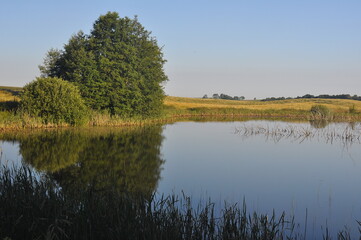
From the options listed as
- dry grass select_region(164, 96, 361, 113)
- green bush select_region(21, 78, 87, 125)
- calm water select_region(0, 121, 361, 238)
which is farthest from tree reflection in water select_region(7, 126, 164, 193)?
dry grass select_region(164, 96, 361, 113)

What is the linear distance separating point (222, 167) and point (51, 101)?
60.6ft

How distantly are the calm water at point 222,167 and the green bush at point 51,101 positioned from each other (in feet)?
13.1

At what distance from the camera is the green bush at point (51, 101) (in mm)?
28594

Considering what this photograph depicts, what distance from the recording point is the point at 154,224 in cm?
595

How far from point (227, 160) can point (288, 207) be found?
25.1 feet

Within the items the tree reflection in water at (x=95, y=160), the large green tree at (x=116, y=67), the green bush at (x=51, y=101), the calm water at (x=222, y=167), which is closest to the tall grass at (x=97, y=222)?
the tree reflection in water at (x=95, y=160)

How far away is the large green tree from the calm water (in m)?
9.78

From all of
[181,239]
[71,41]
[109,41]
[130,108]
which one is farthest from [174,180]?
[71,41]

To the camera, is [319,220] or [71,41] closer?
[319,220]

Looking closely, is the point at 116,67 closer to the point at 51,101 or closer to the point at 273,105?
the point at 51,101

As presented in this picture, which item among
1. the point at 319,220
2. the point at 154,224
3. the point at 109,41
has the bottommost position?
the point at 319,220

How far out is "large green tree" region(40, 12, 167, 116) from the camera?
112 ft

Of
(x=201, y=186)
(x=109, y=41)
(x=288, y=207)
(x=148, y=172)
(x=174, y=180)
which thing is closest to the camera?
(x=288, y=207)

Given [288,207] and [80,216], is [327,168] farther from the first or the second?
[80,216]
